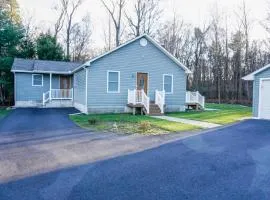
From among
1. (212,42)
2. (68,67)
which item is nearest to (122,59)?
(68,67)

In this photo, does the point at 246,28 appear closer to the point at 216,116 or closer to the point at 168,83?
the point at 168,83

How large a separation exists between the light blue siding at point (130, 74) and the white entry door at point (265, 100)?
6072 millimetres

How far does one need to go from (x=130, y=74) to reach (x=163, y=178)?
12.6 meters

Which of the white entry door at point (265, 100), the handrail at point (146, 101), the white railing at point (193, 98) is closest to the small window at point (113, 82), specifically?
the handrail at point (146, 101)

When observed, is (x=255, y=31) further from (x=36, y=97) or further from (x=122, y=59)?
(x=36, y=97)

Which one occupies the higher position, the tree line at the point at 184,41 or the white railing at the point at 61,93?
the tree line at the point at 184,41

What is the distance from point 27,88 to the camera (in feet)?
65.3

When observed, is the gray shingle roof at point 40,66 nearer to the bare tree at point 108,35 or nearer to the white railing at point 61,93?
the white railing at point 61,93

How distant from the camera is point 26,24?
34.1 m

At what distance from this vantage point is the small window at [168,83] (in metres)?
17.9

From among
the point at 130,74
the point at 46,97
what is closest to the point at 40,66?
the point at 46,97

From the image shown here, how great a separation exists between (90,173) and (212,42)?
111 ft

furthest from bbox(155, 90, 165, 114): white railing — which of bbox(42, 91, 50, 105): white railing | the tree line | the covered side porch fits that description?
the tree line

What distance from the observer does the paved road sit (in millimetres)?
3922
